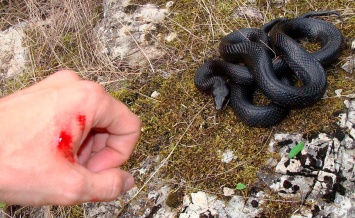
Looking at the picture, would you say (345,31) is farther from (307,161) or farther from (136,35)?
(136,35)

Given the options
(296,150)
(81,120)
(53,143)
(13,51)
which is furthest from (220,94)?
(13,51)

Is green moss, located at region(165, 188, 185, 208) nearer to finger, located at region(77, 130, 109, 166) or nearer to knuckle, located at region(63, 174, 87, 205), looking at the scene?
finger, located at region(77, 130, 109, 166)

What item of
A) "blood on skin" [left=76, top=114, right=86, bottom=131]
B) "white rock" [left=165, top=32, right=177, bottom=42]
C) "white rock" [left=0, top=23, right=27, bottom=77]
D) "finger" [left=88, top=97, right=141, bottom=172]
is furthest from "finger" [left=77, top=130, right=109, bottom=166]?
"white rock" [left=0, top=23, right=27, bottom=77]

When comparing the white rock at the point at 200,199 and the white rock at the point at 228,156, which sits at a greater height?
the white rock at the point at 228,156

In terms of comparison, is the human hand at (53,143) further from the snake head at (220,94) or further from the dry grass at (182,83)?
the snake head at (220,94)

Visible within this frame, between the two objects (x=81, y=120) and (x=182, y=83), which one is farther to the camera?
(x=182, y=83)

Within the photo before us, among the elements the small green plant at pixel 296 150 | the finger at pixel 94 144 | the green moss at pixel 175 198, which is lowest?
the green moss at pixel 175 198

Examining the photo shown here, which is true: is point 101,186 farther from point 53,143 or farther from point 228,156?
point 228,156

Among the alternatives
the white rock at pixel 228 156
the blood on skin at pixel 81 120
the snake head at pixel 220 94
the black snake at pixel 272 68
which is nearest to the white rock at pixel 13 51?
the black snake at pixel 272 68
